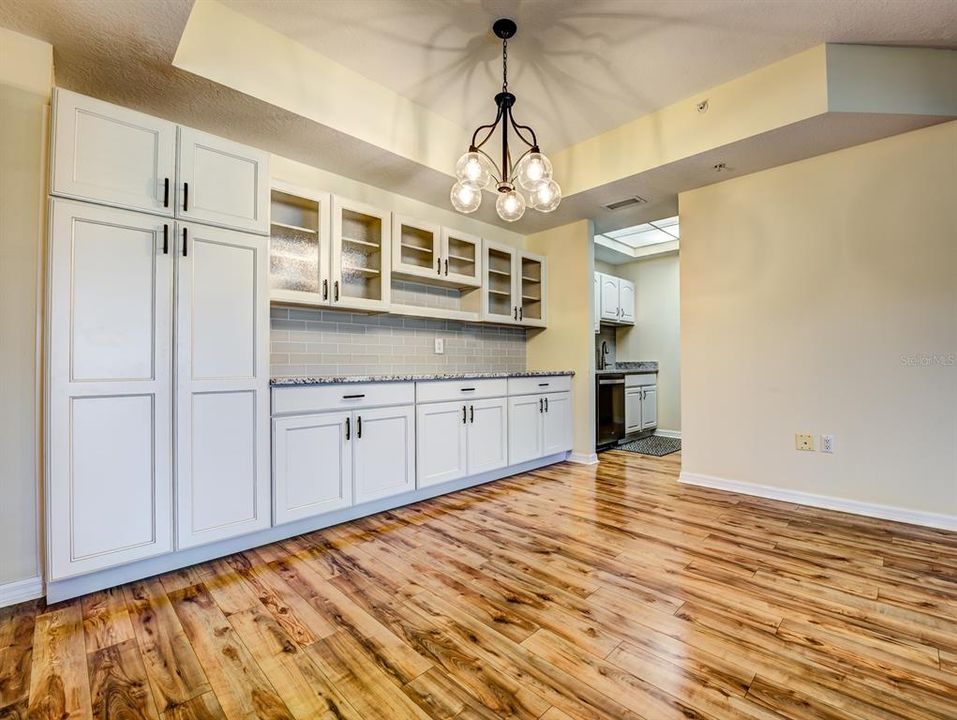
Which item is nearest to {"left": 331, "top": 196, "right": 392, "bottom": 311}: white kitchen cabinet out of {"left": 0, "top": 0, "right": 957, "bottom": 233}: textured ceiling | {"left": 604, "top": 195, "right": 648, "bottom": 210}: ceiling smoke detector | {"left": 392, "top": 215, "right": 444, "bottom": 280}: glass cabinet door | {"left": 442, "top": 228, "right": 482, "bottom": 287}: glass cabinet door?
{"left": 392, "top": 215, "right": 444, "bottom": 280}: glass cabinet door

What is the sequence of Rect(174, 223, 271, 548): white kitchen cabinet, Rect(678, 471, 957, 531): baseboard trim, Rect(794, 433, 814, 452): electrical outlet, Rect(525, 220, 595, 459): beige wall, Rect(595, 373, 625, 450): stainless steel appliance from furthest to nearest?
Rect(595, 373, 625, 450): stainless steel appliance → Rect(525, 220, 595, 459): beige wall → Rect(794, 433, 814, 452): electrical outlet → Rect(678, 471, 957, 531): baseboard trim → Rect(174, 223, 271, 548): white kitchen cabinet

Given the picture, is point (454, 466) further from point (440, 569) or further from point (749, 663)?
point (749, 663)

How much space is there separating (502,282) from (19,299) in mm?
3347

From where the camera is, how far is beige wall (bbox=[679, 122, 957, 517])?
266 centimetres


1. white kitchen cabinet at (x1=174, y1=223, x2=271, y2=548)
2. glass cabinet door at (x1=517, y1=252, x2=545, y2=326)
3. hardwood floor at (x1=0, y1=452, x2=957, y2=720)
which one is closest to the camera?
hardwood floor at (x1=0, y1=452, x2=957, y2=720)

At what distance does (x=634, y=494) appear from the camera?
130 inches

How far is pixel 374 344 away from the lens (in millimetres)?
3527

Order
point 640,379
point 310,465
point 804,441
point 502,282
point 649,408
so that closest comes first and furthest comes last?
point 310,465 < point 804,441 < point 502,282 < point 640,379 < point 649,408

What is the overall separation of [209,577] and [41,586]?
65cm

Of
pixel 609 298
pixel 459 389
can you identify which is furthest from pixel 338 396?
pixel 609 298

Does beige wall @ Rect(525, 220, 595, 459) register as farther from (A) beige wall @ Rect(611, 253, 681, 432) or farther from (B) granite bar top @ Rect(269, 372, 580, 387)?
(A) beige wall @ Rect(611, 253, 681, 432)

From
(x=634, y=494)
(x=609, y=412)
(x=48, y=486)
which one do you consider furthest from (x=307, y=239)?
(x=609, y=412)

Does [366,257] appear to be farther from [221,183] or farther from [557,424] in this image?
[557,424]

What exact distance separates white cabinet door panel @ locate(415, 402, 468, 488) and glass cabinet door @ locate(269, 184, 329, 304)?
1.11 metres
